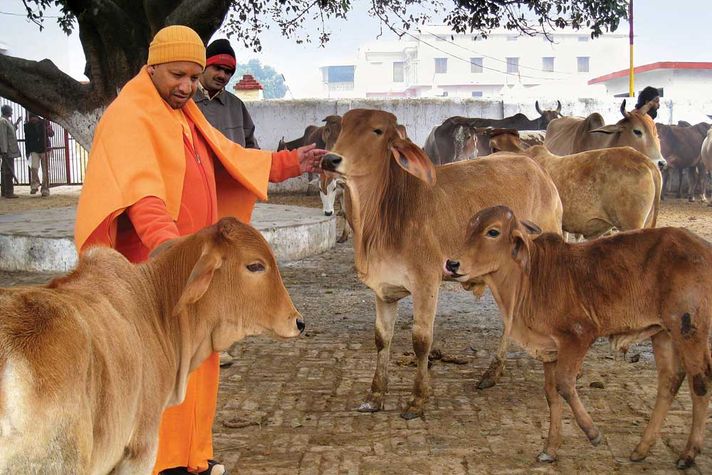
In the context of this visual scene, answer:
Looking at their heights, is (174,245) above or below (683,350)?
above

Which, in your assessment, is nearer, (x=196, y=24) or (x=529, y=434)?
(x=529, y=434)

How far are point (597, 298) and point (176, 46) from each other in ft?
8.01

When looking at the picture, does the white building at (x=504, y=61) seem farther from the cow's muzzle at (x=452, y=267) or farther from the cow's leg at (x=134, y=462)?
the cow's leg at (x=134, y=462)

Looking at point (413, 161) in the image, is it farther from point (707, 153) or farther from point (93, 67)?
point (707, 153)

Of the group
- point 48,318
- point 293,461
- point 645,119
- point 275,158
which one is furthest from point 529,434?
point 645,119

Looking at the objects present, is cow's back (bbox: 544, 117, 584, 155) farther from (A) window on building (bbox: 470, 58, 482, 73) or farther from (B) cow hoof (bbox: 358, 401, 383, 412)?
(A) window on building (bbox: 470, 58, 482, 73)

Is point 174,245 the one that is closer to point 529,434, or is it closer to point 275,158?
point 275,158

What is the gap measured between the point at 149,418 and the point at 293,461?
1.68m

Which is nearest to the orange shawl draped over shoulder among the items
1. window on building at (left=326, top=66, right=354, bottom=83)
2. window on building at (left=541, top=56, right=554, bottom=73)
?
window on building at (left=541, top=56, right=554, bottom=73)

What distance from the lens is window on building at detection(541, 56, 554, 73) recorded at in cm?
8806

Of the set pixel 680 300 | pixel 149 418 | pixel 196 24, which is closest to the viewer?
pixel 149 418

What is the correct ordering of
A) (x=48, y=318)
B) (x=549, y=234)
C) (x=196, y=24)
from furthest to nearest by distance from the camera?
1. (x=196, y=24)
2. (x=549, y=234)
3. (x=48, y=318)

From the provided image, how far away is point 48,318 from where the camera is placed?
8.50 ft

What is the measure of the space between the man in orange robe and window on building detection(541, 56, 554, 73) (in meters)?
87.0
